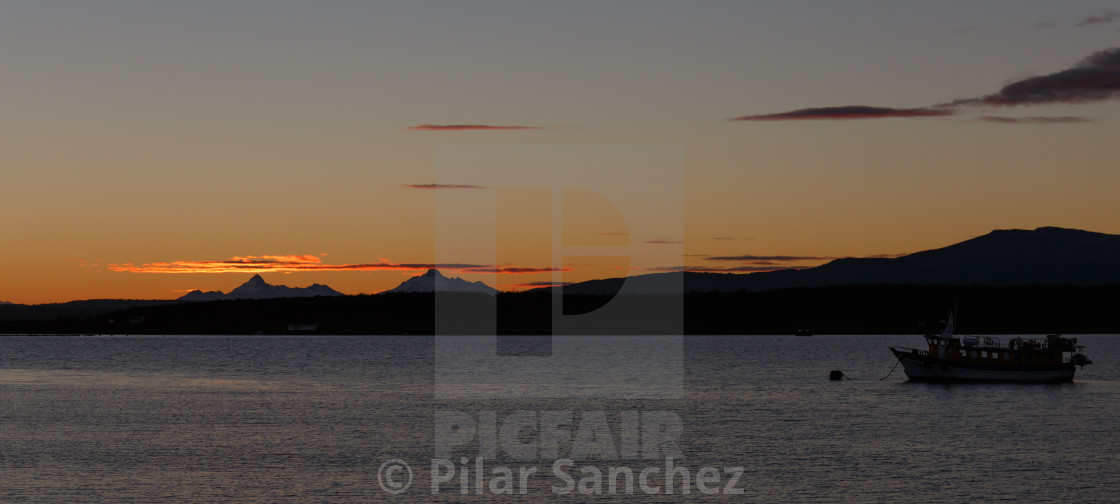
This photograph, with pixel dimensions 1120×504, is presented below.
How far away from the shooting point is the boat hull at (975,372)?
130 meters

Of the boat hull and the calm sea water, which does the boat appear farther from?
the calm sea water

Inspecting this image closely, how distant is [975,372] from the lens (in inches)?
5118

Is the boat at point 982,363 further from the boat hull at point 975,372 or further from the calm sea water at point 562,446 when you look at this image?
the calm sea water at point 562,446

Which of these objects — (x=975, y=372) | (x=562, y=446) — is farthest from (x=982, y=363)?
(x=562, y=446)

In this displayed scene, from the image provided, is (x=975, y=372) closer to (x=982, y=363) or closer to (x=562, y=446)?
(x=982, y=363)

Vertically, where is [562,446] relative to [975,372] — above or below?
below

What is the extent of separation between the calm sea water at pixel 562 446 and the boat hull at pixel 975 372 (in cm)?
181

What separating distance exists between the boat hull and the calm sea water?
181 cm

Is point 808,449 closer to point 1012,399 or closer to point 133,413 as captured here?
point 1012,399

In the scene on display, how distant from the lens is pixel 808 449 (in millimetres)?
69625

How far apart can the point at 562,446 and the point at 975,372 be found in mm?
77752

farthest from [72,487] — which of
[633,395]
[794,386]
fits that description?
[794,386]

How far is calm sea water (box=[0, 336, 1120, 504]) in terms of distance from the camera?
181 ft

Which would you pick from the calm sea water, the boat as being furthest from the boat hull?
the calm sea water
